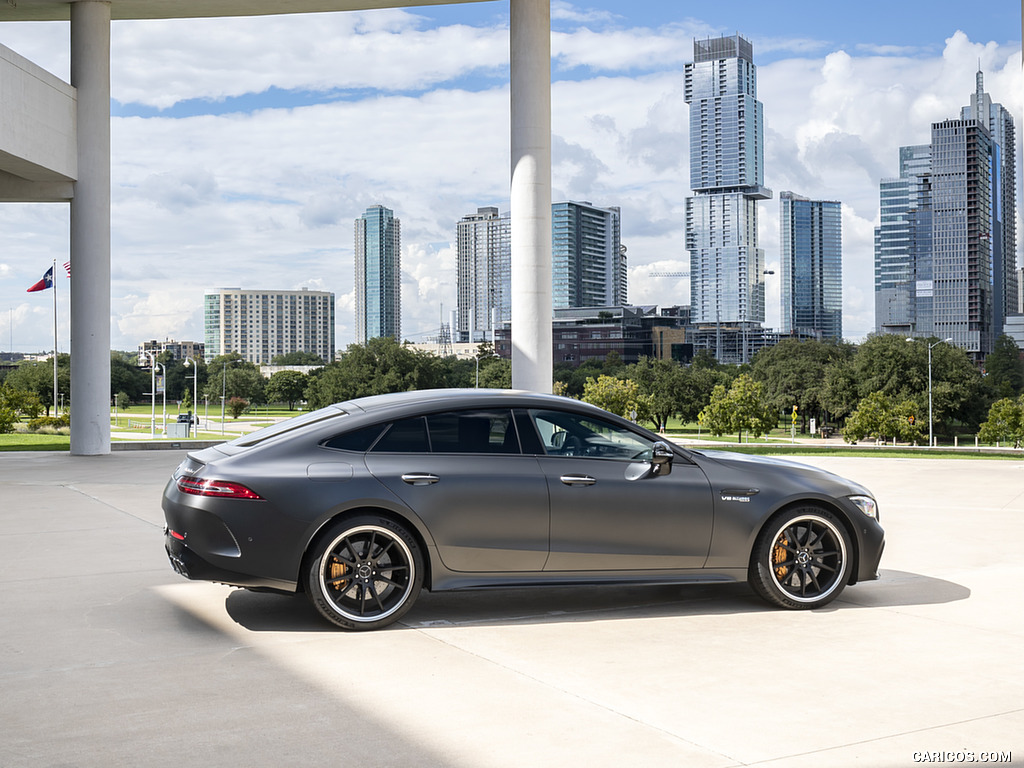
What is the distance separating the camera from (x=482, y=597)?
7.07 meters

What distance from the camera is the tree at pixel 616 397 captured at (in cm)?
6856

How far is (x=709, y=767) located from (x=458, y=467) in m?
2.76

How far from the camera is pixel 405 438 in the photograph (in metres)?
6.20

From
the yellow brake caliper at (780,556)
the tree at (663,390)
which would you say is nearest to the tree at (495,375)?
the tree at (663,390)

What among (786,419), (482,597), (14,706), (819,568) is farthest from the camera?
(786,419)

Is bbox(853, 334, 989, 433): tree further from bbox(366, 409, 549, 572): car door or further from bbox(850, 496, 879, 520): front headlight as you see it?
bbox(366, 409, 549, 572): car door

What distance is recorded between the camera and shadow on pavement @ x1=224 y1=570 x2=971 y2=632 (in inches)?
248

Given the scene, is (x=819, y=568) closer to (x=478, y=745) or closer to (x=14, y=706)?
(x=478, y=745)

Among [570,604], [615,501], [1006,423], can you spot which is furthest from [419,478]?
[1006,423]

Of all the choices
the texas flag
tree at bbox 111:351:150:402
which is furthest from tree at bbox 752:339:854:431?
tree at bbox 111:351:150:402

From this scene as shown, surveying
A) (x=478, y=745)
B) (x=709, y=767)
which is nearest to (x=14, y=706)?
(x=478, y=745)

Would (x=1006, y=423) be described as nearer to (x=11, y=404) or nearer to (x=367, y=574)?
(x=11, y=404)

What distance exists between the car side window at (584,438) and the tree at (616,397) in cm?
5953

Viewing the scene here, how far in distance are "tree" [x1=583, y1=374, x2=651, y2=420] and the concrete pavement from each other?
5929cm
